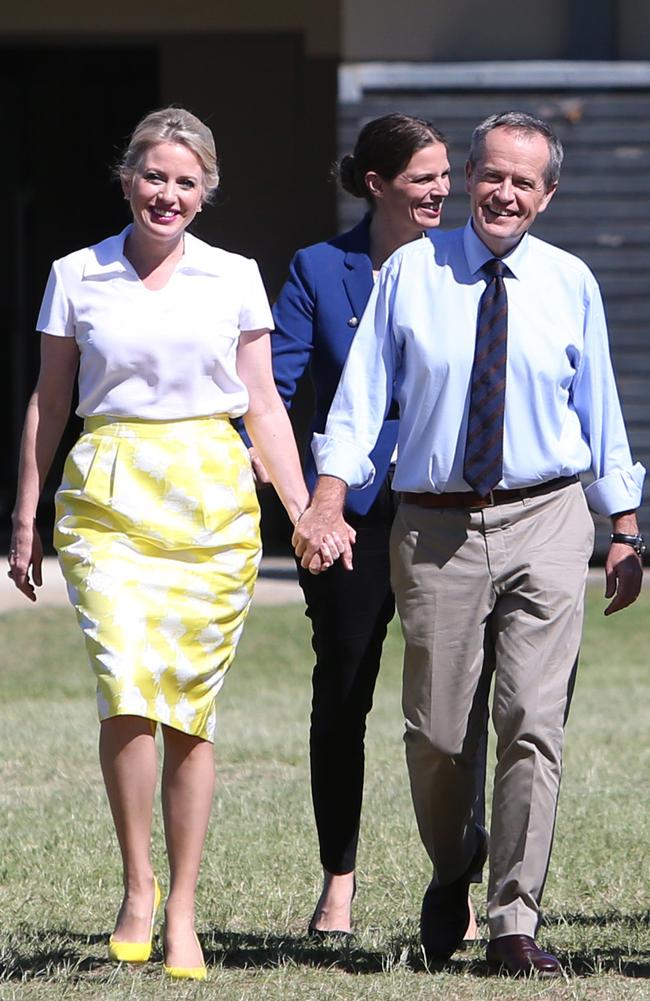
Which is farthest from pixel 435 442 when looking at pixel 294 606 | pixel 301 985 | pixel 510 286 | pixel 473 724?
pixel 294 606

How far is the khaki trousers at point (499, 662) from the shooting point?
14.4 ft

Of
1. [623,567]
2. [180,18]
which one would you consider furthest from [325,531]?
[180,18]

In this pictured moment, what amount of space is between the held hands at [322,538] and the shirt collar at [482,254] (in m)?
0.69

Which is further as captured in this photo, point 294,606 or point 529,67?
point 529,67

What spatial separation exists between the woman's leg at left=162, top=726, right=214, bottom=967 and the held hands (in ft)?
1.72

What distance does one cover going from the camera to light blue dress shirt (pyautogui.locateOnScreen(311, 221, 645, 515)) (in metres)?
4.41

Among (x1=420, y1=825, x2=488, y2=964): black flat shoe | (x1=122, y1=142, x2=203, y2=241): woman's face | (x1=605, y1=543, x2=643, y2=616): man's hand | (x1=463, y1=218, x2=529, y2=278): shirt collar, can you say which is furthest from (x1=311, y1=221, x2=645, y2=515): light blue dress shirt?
(x1=420, y1=825, x2=488, y2=964): black flat shoe

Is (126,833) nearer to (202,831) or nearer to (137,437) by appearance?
(202,831)

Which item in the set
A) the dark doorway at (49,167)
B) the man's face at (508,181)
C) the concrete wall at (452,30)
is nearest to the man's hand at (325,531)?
the man's face at (508,181)

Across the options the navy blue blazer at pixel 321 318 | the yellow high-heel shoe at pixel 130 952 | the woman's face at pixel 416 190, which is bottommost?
the yellow high-heel shoe at pixel 130 952

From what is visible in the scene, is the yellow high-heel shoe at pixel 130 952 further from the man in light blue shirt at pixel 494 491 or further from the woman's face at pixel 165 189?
the woman's face at pixel 165 189

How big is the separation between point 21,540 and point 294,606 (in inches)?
325

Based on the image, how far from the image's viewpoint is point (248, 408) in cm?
463

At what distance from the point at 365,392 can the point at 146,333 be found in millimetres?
542
